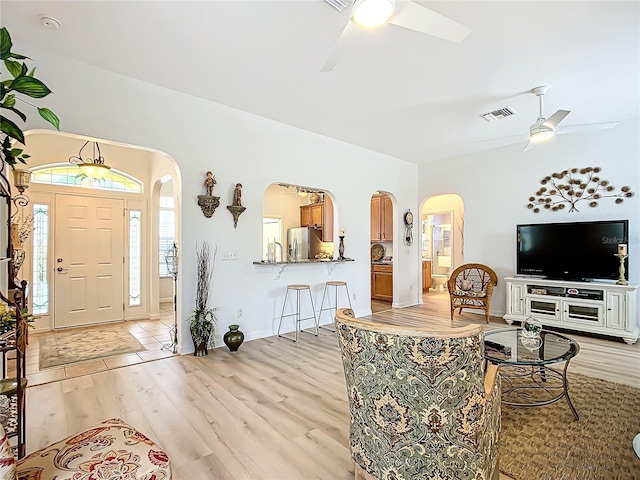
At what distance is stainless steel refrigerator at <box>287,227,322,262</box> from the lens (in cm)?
820

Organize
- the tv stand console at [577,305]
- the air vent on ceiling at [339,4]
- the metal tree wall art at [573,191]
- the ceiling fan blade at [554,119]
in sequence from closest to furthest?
1. the air vent on ceiling at [339,4]
2. the ceiling fan blade at [554,119]
3. the tv stand console at [577,305]
4. the metal tree wall art at [573,191]

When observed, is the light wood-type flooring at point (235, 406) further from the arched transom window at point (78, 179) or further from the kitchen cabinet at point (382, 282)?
the kitchen cabinet at point (382, 282)

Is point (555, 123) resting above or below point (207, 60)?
below

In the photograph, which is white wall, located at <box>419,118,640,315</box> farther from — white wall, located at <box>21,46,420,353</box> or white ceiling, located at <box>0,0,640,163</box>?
white wall, located at <box>21,46,420,353</box>

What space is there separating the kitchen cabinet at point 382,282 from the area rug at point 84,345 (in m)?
5.07

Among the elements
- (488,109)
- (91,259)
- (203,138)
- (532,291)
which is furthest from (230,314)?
(532,291)

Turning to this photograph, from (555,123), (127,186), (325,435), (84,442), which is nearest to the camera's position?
(84,442)

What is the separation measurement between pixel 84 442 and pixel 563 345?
3351 mm

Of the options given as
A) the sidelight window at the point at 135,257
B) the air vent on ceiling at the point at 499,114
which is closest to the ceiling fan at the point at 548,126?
the air vent on ceiling at the point at 499,114

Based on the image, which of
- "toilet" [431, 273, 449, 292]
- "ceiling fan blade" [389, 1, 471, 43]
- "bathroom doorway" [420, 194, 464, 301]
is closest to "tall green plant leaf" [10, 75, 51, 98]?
"ceiling fan blade" [389, 1, 471, 43]

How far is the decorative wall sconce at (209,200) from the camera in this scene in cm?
410

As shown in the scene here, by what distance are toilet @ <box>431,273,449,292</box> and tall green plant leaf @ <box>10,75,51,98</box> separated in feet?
33.3

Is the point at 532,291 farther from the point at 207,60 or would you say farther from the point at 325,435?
the point at 207,60

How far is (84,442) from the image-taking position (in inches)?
55.7
